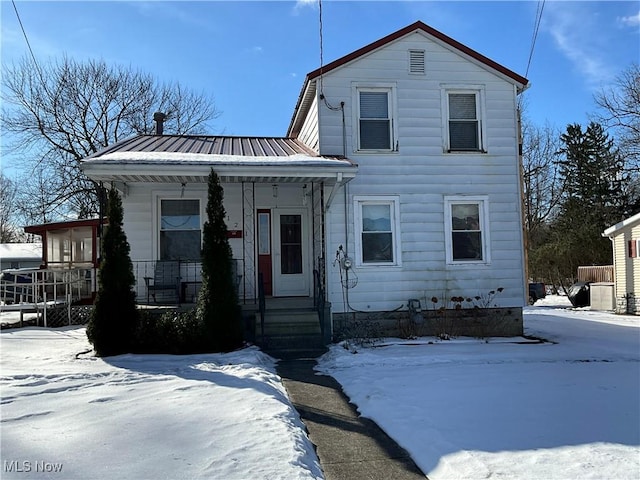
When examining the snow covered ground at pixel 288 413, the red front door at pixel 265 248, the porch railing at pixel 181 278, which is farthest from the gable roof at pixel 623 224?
the porch railing at pixel 181 278

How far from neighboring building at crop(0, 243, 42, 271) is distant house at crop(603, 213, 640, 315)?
1219 inches

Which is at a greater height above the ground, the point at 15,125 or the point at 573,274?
the point at 15,125

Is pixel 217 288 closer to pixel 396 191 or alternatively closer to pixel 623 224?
pixel 396 191

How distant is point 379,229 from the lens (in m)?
10.9

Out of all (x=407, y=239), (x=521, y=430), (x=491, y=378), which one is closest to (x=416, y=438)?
(x=521, y=430)

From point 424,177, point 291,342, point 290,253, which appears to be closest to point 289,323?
point 291,342

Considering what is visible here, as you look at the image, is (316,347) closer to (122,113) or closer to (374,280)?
(374,280)

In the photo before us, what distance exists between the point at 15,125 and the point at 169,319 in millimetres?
21661

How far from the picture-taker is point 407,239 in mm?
10797

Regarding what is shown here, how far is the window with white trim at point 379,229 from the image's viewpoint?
10.7 m

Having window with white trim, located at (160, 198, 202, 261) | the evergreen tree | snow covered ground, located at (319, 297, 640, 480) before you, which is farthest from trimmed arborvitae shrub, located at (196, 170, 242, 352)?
the evergreen tree

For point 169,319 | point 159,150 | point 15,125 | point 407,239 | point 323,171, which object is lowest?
point 169,319

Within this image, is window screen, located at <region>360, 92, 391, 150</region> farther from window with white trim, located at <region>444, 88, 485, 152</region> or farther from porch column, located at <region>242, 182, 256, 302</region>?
porch column, located at <region>242, 182, 256, 302</region>

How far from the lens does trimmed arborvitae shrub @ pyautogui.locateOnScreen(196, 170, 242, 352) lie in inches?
341
